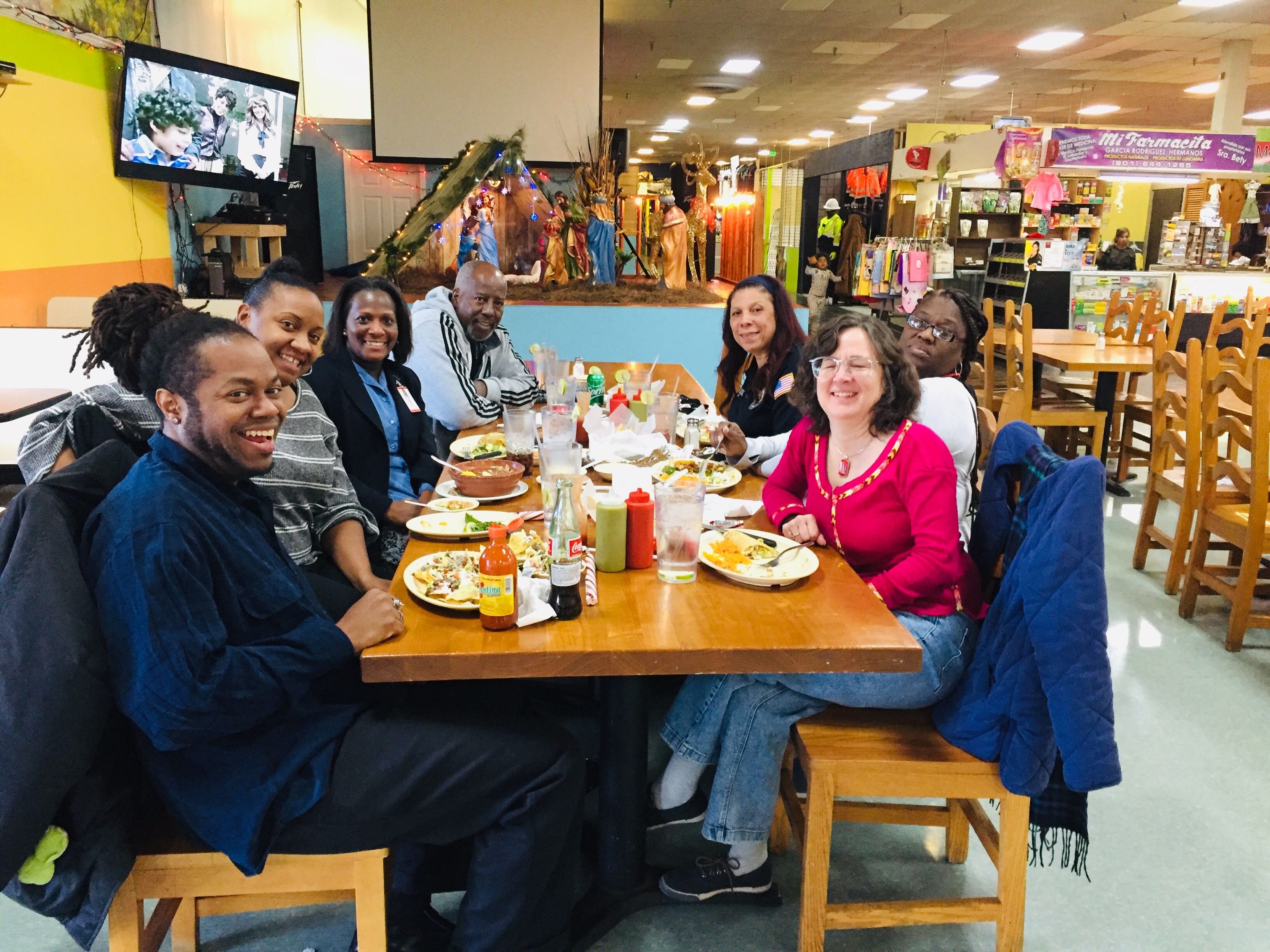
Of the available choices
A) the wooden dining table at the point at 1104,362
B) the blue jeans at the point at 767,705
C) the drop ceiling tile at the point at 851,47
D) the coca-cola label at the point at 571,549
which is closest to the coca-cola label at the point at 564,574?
the coca-cola label at the point at 571,549

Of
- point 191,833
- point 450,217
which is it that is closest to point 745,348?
point 191,833

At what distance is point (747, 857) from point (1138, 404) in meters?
4.83

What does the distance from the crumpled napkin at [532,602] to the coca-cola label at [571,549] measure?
6 cm

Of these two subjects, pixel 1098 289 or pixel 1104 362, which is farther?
pixel 1098 289

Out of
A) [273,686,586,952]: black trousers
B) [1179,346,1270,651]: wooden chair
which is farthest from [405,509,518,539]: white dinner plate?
[1179,346,1270,651]: wooden chair

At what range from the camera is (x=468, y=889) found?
5.36ft

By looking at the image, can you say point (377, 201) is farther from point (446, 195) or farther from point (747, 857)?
point (747, 857)

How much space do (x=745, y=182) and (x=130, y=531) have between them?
1442cm

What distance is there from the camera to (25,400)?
345 cm

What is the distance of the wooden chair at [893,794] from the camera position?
171 cm

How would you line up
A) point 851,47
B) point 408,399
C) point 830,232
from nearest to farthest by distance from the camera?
point 408,399
point 851,47
point 830,232

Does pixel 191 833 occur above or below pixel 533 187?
below

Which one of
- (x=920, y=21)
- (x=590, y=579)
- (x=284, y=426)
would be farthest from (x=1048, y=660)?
(x=920, y=21)

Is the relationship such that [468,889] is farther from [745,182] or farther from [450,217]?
[745,182]
